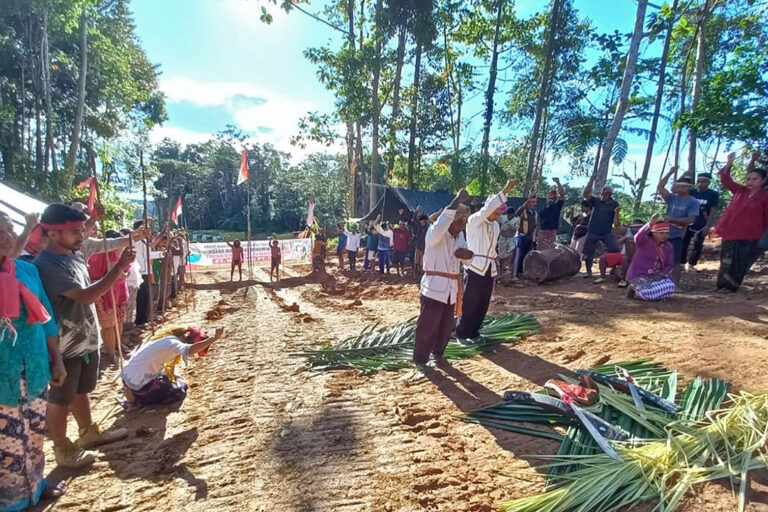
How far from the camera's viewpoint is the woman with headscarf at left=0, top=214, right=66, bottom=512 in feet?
6.67

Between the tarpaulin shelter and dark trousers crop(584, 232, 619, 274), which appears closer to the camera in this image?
dark trousers crop(584, 232, 619, 274)

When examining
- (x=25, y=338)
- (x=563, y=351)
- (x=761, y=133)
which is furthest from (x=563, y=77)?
(x=25, y=338)

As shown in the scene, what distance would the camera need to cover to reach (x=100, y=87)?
64.4ft

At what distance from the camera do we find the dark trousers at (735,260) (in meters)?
5.40

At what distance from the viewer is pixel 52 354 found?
238 cm

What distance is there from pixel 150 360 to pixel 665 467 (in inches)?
147

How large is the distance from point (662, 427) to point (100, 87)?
81.1ft

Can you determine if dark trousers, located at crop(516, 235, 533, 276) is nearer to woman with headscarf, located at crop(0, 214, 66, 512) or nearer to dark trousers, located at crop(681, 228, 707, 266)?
dark trousers, located at crop(681, 228, 707, 266)

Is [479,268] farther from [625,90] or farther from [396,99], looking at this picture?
[396,99]

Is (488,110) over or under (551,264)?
over

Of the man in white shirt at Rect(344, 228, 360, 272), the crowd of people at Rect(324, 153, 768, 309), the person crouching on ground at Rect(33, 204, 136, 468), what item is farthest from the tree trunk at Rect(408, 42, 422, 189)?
the person crouching on ground at Rect(33, 204, 136, 468)

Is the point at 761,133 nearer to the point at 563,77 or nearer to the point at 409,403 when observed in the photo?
the point at 409,403

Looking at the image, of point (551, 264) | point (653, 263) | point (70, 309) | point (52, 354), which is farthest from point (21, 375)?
point (551, 264)

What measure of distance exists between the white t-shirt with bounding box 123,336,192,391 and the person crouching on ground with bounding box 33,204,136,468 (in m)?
0.61
